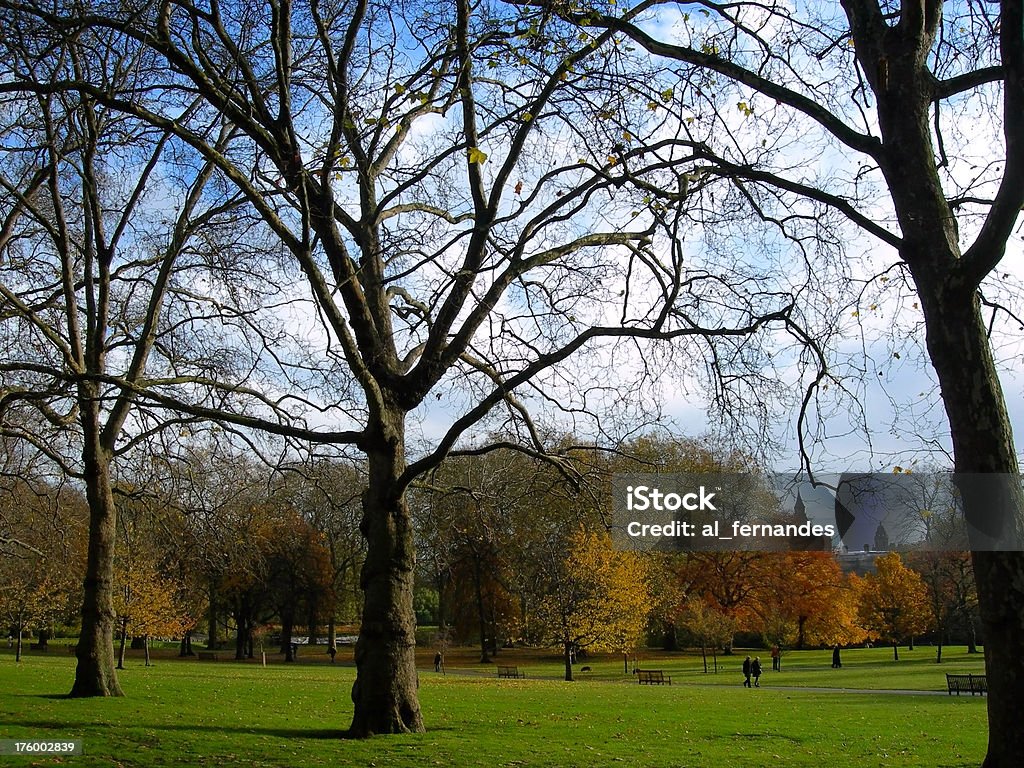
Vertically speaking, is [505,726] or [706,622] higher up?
[505,726]

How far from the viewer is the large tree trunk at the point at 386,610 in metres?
11.1

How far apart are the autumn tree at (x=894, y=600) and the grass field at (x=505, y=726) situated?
87.6ft

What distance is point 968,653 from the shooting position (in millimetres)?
54156

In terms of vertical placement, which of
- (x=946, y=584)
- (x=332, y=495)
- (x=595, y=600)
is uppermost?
(x=332, y=495)

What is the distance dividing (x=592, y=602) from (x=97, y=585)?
79.8 ft

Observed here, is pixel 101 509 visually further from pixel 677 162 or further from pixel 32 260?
pixel 677 162

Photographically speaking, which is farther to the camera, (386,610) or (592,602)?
(592,602)

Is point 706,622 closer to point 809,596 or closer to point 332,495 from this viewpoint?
point 809,596

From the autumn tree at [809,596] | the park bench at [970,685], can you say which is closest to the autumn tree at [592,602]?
the park bench at [970,685]

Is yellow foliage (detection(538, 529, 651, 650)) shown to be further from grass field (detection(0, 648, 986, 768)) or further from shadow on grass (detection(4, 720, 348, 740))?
shadow on grass (detection(4, 720, 348, 740))

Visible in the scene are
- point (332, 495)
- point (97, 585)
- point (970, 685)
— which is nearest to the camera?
point (97, 585)

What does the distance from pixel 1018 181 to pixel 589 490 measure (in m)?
8.71

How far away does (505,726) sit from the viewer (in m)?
14.3

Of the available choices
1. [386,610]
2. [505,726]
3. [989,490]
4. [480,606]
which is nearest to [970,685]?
[505,726]
